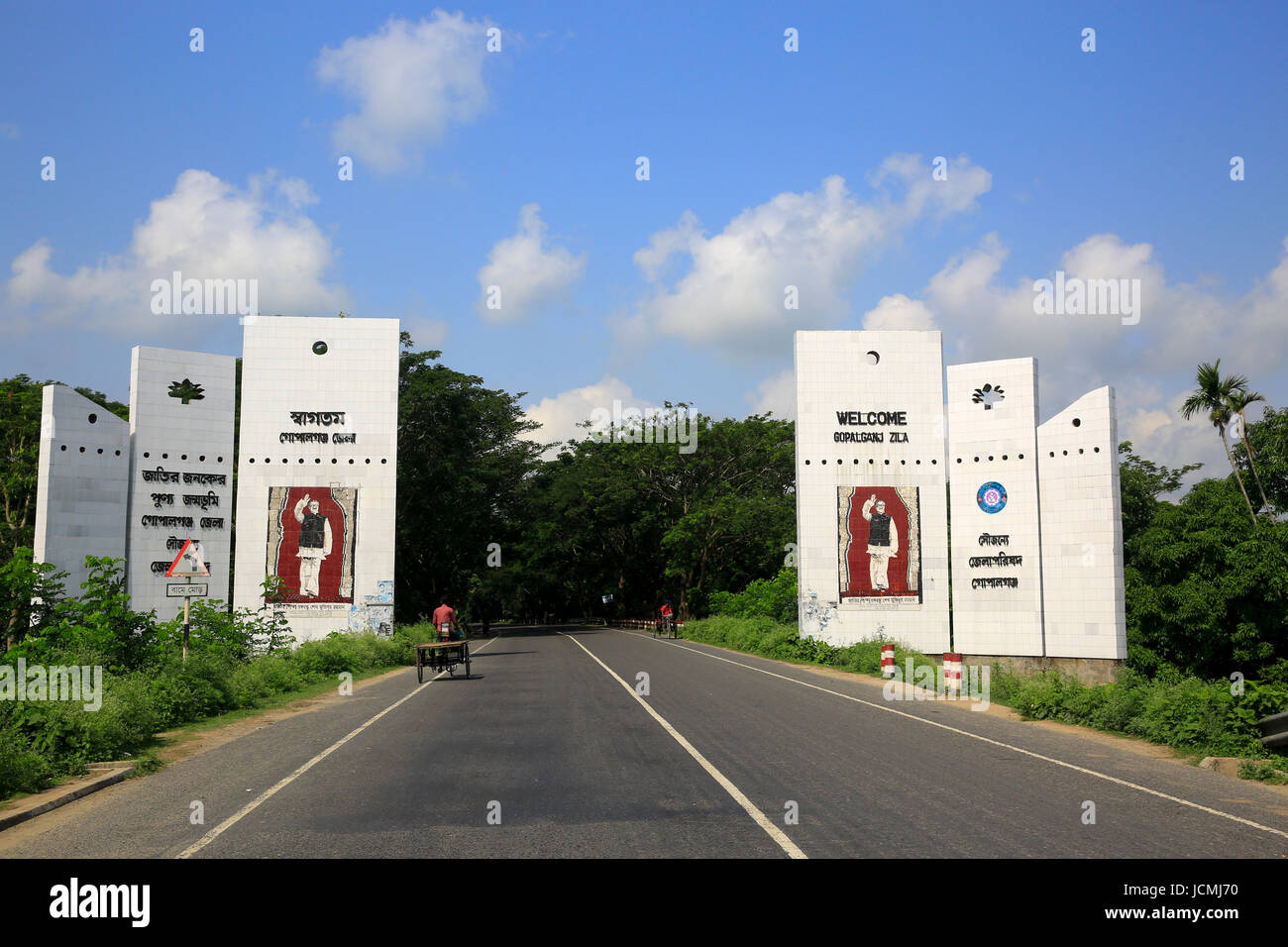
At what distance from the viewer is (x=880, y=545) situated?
A: 31.0m

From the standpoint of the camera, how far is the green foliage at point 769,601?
4209 cm

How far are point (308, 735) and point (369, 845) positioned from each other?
7317mm

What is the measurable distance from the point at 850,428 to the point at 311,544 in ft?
64.9

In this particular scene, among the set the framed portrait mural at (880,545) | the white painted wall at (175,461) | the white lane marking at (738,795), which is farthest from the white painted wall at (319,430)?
the white lane marking at (738,795)

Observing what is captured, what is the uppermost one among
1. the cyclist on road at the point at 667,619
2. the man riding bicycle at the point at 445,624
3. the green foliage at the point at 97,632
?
the green foliage at the point at 97,632

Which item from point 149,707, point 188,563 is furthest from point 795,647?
point 149,707

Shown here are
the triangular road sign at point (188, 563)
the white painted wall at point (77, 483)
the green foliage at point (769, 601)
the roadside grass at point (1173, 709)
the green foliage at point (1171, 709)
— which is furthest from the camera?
the green foliage at point (769, 601)

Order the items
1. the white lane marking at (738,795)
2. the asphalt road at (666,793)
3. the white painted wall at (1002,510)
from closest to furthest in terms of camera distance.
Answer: the white lane marking at (738,795)
the asphalt road at (666,793)
the white painted wall at (1002,510)

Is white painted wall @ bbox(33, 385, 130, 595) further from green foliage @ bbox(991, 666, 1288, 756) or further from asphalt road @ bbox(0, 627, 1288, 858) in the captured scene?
green foliage @ bbox(991, 666, 1288, 756)

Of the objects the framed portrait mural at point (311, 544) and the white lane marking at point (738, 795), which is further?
the framed portrait mural at point (311, 544)

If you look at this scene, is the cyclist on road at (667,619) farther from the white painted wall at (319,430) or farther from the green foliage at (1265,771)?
the green foliage at (1265,771)

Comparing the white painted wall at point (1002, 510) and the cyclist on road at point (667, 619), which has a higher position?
the white painted wall at point (1002, 510)

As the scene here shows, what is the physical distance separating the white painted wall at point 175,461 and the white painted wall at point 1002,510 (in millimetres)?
23490

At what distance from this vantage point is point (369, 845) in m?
6.93
